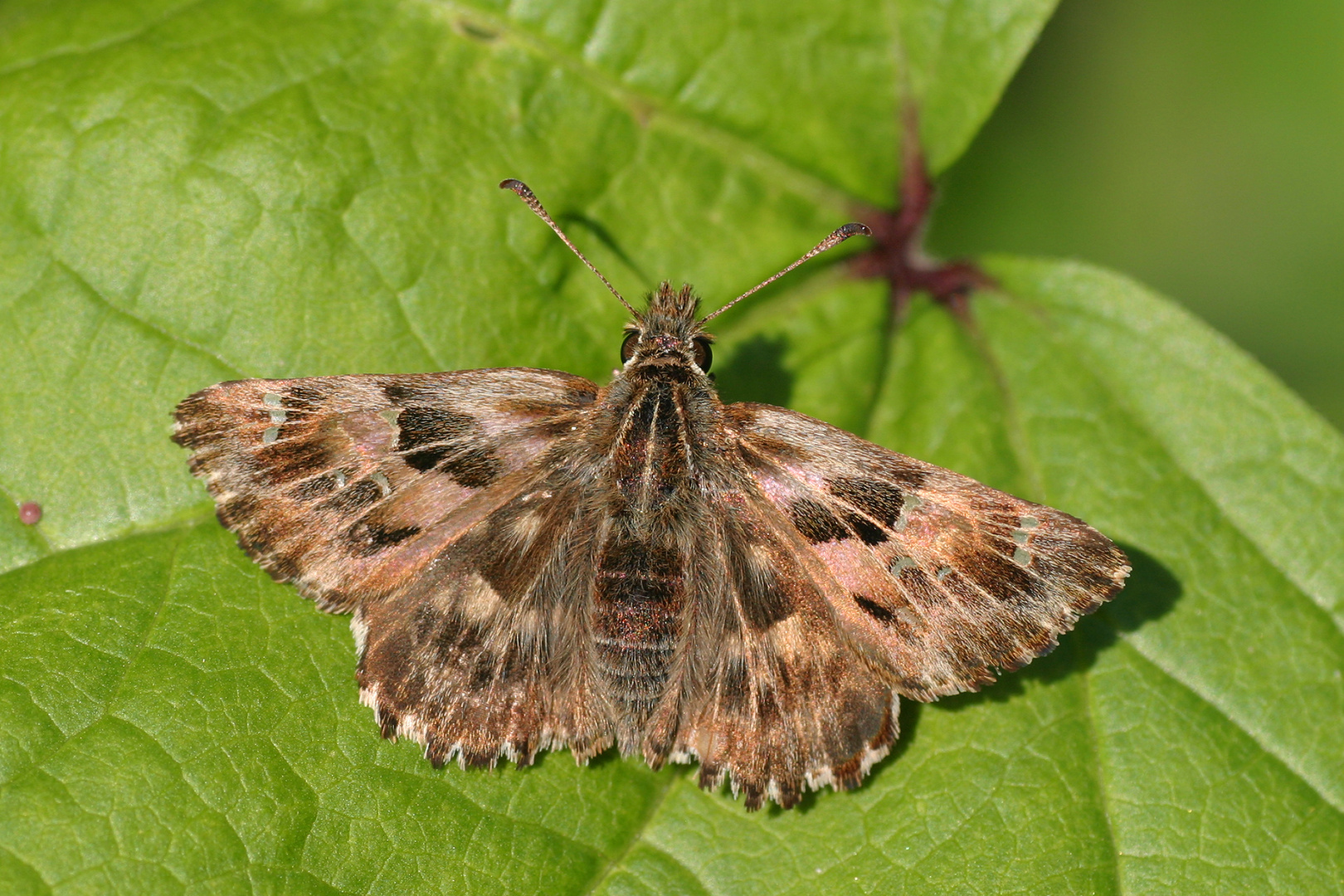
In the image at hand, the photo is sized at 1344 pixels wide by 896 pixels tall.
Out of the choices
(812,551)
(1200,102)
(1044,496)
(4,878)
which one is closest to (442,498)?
(812,551)

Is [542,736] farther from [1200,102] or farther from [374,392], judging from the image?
[1200,102]

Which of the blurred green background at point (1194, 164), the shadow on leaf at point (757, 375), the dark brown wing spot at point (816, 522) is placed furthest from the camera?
the blurred green background at point (1194, 164)

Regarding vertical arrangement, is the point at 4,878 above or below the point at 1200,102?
below

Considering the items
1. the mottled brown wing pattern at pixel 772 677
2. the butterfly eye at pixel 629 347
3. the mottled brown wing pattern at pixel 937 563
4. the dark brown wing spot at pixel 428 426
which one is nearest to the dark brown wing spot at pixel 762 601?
the mottled brown wing pattern at pixel 772 677

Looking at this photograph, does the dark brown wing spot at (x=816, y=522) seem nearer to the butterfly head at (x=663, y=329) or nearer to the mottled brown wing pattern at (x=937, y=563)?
the mottled brown wing pattern at (x=937, y=563)

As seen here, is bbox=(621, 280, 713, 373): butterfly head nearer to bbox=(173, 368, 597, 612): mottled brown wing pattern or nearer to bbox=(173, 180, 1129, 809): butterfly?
bbox=(173, 180, 1129, 809): butterfly

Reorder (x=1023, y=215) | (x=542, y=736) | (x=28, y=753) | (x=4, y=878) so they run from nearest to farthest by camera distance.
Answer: (x=4, y=878) < (x=28, y=753) < (x=542, y=736) < (x=1023, y=215)

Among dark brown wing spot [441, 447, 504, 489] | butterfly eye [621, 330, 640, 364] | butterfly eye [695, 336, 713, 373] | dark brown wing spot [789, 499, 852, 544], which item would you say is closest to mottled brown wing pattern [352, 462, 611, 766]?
dark brown wing spot [441, 447, 504, 489]
